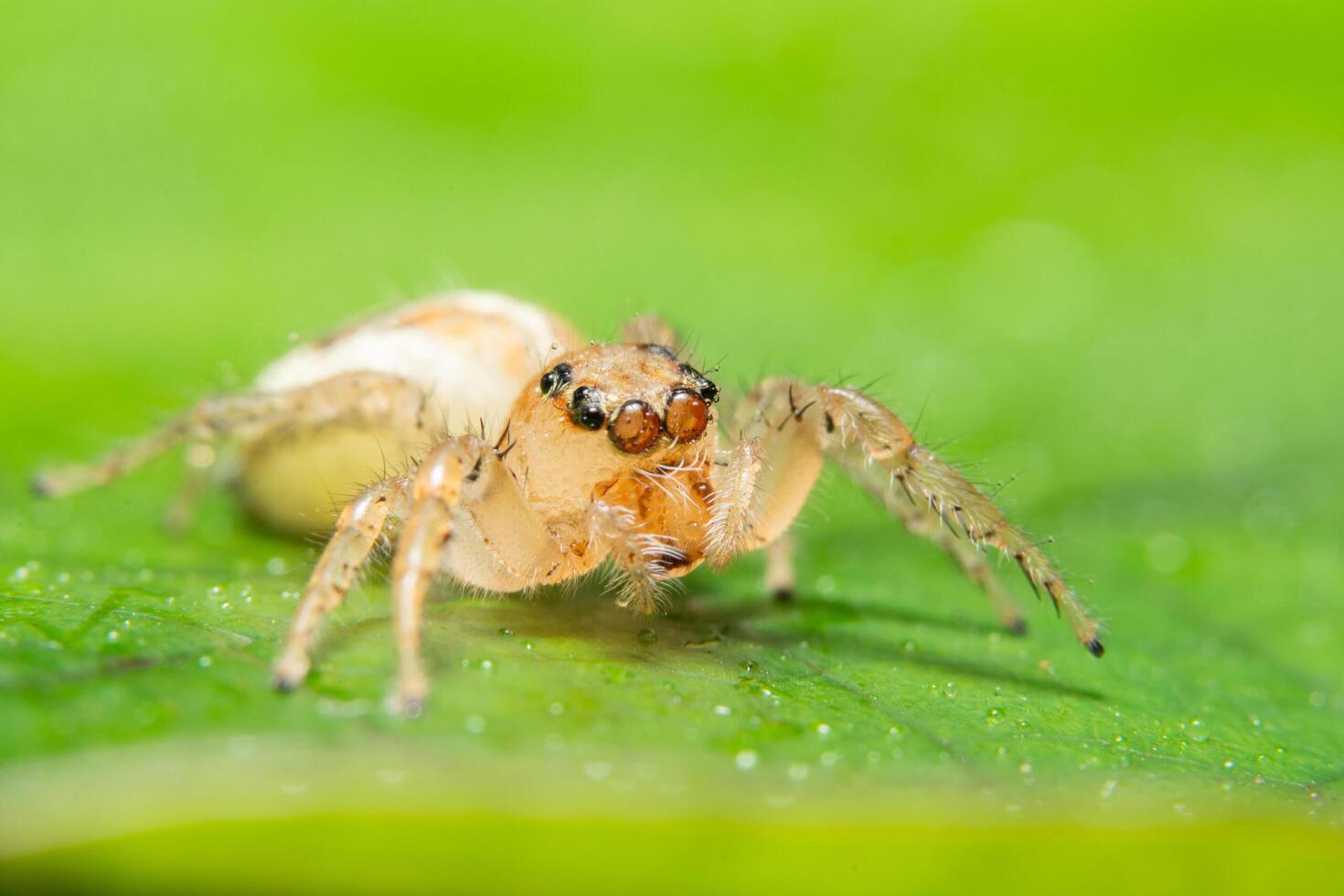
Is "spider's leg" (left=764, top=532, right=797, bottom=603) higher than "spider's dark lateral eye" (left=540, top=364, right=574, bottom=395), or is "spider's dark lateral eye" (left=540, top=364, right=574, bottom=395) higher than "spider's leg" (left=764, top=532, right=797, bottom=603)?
"spider's dark lateral eye" (left=540, top=364, right=574, bottom=395)

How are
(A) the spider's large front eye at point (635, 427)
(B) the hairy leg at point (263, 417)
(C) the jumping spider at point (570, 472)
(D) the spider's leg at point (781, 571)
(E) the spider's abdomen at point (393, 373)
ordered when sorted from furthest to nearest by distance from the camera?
(E) the spider's abdomen at point (393, 373) → (D) the spider's leg at point (781, 571) → (B) the hairy leg at point (263, 417) → (A) the spider's large front eye at point (635, 427) → (C) the jumping spider at point (570, 472)

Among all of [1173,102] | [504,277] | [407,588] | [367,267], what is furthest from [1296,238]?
[407,588]

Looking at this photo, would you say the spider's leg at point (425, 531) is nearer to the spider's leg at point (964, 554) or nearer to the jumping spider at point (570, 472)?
the jumping spider at point (570, 472)

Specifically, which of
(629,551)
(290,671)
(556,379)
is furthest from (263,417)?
(290,671)

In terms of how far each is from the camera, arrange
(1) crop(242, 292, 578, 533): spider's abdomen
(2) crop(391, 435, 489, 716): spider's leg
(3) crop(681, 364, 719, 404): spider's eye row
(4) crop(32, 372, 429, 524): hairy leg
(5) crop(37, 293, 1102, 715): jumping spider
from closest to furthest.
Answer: (2) crop(391, 435, 489, 716): spider's leg, (5) crop(37, 293, 1102, 715): jumping spider, (3) crop(681, 364, 719, 404): spider's eye row, (4) crop(32, 372, 429, 524): hairy leg, (1) crop(242, 292, 578, 533): spider's abdomen

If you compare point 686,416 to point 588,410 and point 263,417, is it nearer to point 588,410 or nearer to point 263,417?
point 588,410

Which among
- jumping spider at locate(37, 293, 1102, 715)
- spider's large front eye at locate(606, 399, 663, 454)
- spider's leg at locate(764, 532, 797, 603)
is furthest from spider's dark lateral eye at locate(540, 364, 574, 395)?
spider's leg at locate(764, 532, 797, 603)

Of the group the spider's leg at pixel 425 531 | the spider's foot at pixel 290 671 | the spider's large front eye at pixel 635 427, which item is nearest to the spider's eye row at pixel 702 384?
the spider's large front eye at pixel 635 427

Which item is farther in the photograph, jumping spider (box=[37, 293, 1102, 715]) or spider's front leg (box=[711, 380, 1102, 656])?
spider's front leg (box=[711, 380, 1102, 656])

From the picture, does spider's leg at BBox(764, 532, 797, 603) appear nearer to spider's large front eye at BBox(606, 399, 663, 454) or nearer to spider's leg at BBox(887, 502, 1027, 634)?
spider's leg at BBox(887, 502, 1027, 634)
